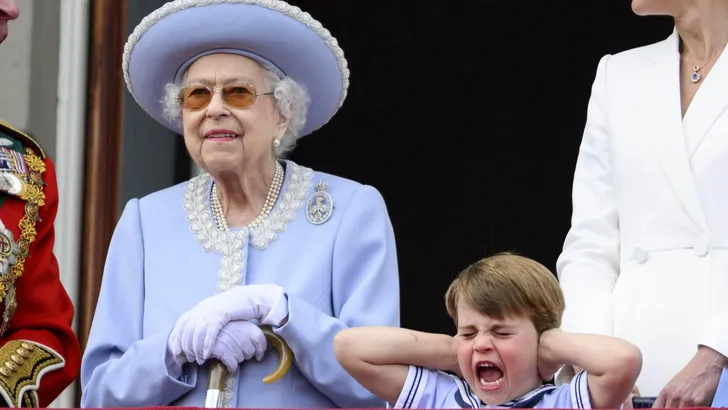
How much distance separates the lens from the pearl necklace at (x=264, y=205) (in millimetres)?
4434

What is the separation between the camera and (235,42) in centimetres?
442

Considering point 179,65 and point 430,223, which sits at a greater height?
point 179,65

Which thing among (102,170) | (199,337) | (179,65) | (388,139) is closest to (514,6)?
(388,139)

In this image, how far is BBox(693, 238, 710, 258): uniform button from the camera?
4.11m

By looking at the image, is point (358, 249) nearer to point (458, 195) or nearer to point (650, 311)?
point (650, 311)

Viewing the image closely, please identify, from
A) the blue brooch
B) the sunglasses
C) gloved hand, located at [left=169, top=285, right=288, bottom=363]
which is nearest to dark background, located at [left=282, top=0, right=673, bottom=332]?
the blue brooch

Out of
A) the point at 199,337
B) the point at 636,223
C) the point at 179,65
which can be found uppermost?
the point at 179,65

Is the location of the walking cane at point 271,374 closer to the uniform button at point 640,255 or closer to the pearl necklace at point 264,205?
the pearl necklace at point 264,205

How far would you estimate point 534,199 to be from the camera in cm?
692

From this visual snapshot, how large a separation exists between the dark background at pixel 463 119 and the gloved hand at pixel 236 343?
275cm

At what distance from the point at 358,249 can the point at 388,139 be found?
2767mm

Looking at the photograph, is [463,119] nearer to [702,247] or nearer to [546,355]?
[702,247]

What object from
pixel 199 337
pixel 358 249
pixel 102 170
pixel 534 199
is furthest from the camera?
pixel 534 199

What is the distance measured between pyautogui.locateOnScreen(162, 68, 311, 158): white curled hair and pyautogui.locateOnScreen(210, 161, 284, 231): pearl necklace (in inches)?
3.1
